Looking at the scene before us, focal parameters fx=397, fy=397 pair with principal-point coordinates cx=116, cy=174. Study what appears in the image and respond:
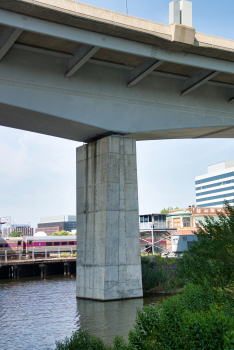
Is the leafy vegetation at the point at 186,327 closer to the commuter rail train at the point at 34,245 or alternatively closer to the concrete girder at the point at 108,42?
the concrete girder at the point at 108,42

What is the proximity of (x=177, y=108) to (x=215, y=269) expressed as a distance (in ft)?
→ 48.1

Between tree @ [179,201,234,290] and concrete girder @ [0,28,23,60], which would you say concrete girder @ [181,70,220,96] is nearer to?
concrete girder @ [0,28,23,60]

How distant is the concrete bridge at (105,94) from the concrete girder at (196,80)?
6 cm

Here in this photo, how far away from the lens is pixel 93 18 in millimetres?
16406

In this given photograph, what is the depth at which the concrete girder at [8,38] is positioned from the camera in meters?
16.2

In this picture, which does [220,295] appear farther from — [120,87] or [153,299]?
[120,87]

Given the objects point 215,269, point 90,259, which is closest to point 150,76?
point 90,259

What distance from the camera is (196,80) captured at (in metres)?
22.2

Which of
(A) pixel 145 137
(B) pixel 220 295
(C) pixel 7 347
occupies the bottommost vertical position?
(C) pixel 7 347

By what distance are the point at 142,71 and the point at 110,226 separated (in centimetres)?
806

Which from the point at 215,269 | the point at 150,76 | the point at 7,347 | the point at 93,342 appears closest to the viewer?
the point at 93,342

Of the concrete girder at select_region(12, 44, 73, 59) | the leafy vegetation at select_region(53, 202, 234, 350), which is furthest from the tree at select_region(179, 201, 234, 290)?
the concrete girder at select_region(12, 44, 73, 59)

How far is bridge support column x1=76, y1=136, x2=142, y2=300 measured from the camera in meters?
19.4

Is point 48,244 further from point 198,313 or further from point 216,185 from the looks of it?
point 216,185
